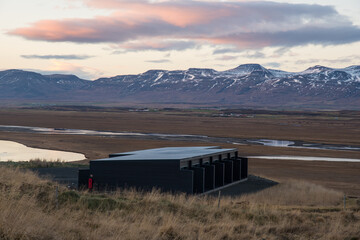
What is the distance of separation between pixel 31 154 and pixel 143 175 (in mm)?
29549

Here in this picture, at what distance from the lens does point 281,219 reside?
632 inches

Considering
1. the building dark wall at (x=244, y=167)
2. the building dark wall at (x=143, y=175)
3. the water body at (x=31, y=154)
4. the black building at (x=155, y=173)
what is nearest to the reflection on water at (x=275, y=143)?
the water body at (x=31, y=154)

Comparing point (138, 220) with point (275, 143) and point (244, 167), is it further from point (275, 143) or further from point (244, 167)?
point (275, 143)

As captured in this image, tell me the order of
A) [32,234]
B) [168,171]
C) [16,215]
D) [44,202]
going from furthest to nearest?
1. [168,171]
2. [44,202]
3. [16,215]
4. [32,234]

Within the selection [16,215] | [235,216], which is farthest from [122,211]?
[16,215]

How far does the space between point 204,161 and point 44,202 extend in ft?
66.3

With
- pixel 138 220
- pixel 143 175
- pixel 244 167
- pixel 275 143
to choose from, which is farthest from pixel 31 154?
pixel 138 220

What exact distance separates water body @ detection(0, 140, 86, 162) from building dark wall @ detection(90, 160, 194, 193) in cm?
2135

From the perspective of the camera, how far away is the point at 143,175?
101 ft

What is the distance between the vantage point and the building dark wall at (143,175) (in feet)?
98.3

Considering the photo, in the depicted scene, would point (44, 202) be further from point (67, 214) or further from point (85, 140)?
point (85, 140)

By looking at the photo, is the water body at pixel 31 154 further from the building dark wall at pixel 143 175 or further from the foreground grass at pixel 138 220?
the foreground grass at pixel 138 220

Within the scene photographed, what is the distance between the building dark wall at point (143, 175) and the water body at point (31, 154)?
21.3 meters

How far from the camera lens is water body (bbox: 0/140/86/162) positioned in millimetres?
52562
